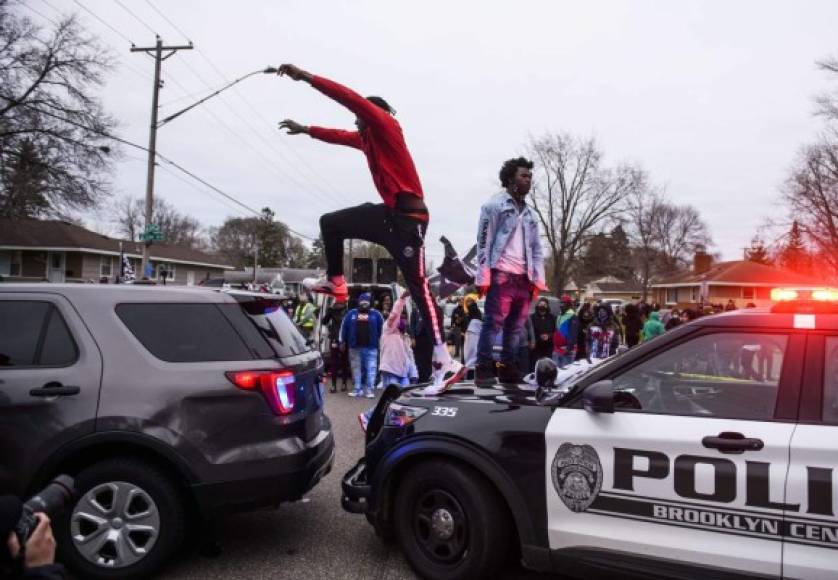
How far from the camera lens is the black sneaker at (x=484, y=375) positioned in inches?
167

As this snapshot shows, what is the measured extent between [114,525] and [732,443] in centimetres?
335

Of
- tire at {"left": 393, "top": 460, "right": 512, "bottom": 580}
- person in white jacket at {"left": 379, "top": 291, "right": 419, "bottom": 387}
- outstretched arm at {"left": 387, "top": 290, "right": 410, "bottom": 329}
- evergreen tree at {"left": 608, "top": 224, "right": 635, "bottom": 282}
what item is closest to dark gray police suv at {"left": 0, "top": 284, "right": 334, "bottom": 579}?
tire at {"left": 393, "top": 460, "right": 512, "bottom": 580}

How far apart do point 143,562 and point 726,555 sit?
310 centimetres

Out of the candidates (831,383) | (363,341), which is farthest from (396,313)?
(831,383)

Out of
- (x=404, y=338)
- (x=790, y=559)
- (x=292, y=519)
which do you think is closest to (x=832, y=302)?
(x=790, y=559)

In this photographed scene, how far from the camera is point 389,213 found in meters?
4.88

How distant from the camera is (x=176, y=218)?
274ft

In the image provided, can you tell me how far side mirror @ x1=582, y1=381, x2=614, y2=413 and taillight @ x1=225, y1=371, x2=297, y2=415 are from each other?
1.86 metres

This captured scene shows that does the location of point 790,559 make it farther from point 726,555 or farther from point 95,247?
point 95,247

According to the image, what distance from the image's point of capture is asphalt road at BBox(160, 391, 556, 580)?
377cm

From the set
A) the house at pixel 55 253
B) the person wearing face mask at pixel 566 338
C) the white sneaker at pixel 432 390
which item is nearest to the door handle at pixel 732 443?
the white sneaker at pixel 432 390

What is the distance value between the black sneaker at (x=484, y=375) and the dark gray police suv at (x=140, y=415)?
4.10ft

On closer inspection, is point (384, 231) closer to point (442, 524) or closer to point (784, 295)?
point (442, 524)

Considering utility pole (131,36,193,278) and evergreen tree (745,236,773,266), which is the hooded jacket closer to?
utility pole (131,36,193,278)
